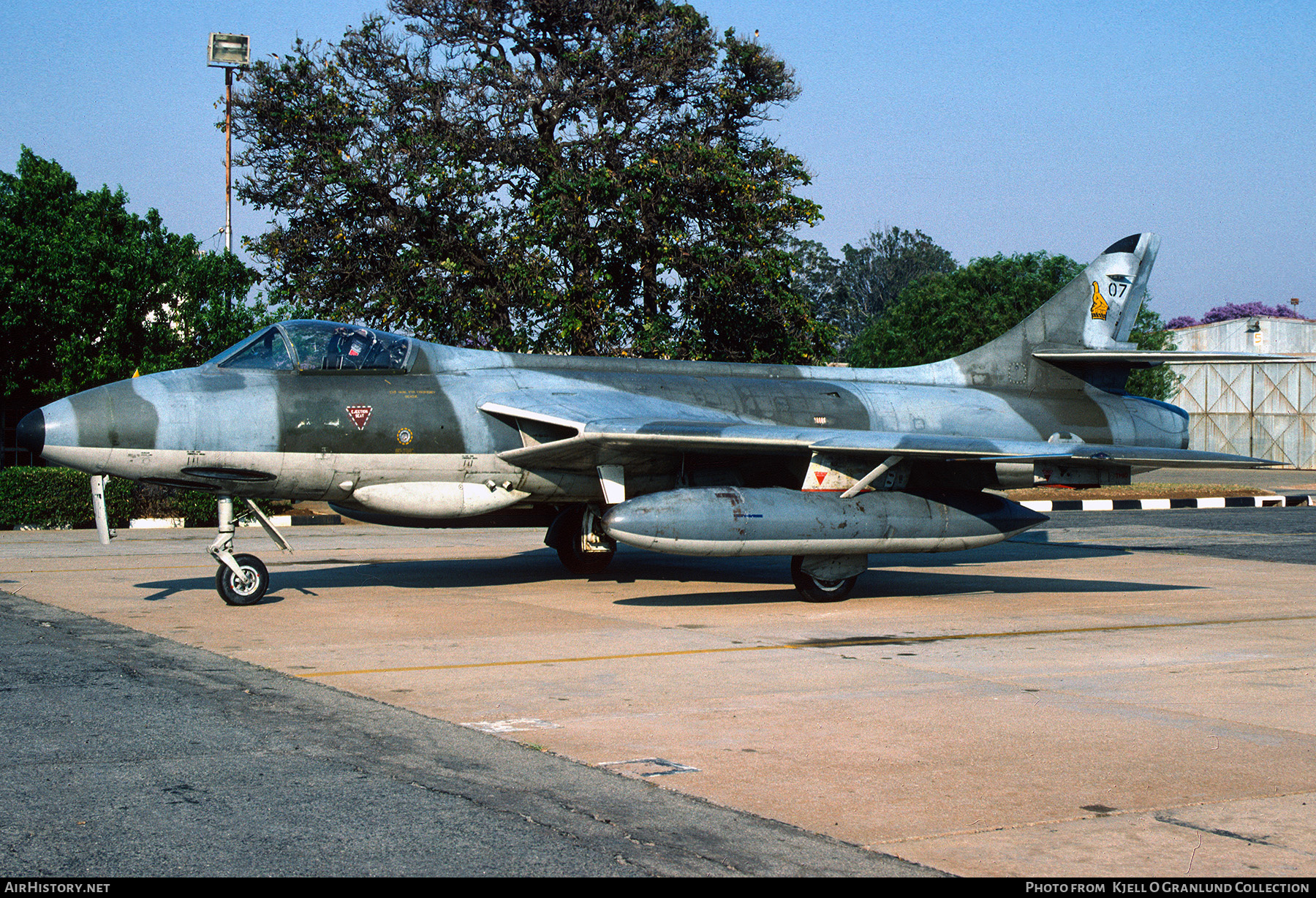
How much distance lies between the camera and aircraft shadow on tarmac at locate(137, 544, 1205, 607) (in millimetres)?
13305

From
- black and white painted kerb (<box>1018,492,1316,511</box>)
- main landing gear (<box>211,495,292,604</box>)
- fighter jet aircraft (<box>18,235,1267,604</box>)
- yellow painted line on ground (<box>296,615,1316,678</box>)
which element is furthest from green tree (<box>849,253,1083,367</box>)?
main landing gear (<box>211,495,292,604</box>)

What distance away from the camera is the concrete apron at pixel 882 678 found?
16.9 ft

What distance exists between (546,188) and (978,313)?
30976 mm

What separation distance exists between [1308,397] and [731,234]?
39.6 m

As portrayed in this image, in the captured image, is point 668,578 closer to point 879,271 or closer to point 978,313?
point 978,313

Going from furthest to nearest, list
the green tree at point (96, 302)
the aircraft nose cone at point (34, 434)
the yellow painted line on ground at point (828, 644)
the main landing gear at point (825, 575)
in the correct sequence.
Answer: the green tree at point (96, 302)
the main landing gear at point (825, 575)
the aircraft nose cone at point (34, 434)
the yellow painted line on ground at point (828, 644)

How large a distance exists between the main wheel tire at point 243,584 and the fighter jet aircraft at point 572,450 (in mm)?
21

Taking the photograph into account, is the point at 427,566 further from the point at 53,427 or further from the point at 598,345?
the point at 598,345

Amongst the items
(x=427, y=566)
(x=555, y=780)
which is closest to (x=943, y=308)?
(x=427, y=566)

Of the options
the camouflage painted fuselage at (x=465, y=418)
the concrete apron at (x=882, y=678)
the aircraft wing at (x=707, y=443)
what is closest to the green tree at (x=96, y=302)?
the concrete apron at (x=882, y=678)

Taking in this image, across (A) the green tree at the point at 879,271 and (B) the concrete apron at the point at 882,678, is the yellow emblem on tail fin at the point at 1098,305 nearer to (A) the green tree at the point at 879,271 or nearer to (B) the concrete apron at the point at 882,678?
(B) the concrete apron at the point at 882,678

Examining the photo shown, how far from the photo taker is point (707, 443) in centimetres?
1216

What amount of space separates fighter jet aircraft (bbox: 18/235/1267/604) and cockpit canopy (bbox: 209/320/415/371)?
2 cm
